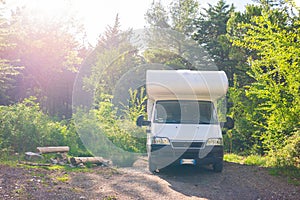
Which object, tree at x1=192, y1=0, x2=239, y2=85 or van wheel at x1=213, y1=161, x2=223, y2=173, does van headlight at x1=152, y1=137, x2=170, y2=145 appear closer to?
van wheel at x1=213, y1=161, x2=223, y2=173

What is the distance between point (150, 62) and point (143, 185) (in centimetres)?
1965

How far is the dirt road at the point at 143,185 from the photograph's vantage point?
588 centimetres

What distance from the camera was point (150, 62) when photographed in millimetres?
25875

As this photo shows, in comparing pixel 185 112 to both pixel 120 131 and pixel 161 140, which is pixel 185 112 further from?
pixel 120 131

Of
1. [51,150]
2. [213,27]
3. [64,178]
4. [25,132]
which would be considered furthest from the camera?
[213,27]

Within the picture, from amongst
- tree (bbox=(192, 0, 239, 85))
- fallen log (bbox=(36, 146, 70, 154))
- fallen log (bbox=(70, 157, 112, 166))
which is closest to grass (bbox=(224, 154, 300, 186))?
fallen log (bbox=(70, 157, 112, 166))

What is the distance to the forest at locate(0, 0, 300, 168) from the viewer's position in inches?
306

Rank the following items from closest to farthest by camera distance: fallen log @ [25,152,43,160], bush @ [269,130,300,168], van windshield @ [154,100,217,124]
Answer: bush @ [269,130,300,168]
van windshield @ [154,100,217,124]
fallen log @ [25,152,43,160]

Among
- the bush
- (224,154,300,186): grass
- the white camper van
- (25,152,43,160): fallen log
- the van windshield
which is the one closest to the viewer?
(224,154,300,186): grass

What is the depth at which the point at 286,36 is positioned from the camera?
7289mm

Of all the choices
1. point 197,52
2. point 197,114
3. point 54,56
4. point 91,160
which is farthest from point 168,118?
point 54,56

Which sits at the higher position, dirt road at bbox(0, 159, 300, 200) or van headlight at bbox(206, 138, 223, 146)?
van headlight at bbox(206, 138, 223, 146)

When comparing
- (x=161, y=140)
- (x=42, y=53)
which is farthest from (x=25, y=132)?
(x=42, y=53)

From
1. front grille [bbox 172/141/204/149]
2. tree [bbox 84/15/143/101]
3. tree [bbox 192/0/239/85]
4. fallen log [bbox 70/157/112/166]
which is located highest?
tree [bbox 192/0/239/85]
